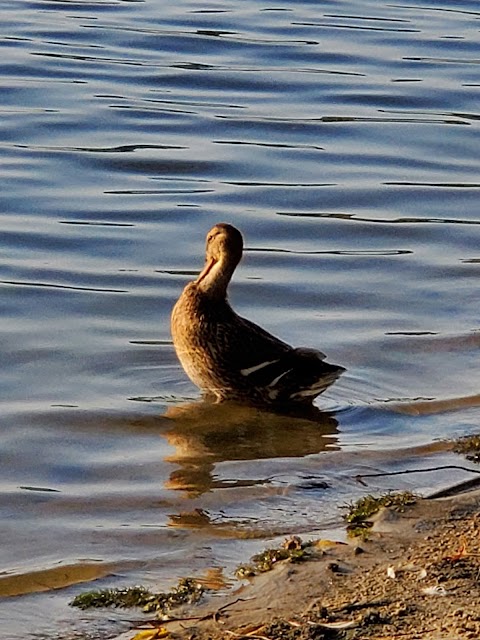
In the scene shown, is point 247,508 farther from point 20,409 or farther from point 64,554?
point 20,409

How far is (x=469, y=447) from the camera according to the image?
8.34 metres

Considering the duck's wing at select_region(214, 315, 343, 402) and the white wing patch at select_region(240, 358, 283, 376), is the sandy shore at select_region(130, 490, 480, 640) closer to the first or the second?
the duck's wing at select_region(214, 315, 343, 402)

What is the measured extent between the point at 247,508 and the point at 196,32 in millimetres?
12453

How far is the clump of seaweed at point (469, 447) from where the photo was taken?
26.8 ft

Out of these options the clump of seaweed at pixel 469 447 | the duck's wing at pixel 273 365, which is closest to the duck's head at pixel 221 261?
the duck's wing at pixel 273 365

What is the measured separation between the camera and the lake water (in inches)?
301

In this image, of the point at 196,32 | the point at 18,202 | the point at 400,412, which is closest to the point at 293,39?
the point at 196,32

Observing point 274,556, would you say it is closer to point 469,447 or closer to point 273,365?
point 469,447

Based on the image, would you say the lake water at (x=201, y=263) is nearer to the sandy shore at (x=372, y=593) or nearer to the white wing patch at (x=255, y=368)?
the white wing patch at (x=255, y=368)

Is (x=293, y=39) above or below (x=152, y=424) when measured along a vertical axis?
above

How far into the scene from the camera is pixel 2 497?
7.77 meters

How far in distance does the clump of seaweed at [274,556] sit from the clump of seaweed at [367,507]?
0.26m

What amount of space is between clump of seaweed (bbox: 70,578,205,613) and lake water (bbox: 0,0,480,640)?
144 millimetres

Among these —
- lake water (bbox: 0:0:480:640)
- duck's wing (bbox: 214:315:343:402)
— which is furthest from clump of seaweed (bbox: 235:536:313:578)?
duck's wing (bbox: 214:315:343:402)
